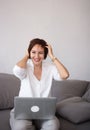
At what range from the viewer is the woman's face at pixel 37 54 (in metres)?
2.11

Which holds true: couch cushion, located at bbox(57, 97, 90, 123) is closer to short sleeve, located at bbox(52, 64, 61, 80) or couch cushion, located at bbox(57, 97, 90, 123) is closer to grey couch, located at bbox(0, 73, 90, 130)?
grey couch, located at bbox(0, 73, 90, 130)

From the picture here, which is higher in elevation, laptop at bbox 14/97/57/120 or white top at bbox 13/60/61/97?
white top at bbox 13/60/61/97

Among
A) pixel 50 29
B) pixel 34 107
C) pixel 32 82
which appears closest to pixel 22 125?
pixel 34 107

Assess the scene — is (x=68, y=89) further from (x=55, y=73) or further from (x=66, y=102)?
(x=55, y=73)

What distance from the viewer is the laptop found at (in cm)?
183

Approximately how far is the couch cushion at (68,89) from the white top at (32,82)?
669mm

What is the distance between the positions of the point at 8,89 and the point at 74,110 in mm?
848

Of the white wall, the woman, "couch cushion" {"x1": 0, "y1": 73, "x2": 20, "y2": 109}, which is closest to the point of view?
the woman

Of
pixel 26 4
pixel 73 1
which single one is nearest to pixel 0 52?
pixel 26 4

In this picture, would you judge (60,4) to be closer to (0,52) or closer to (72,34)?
(72,34)

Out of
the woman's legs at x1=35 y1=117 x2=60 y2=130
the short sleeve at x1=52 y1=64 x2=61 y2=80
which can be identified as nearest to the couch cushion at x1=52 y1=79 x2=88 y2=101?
the short sleeve at x1=52 y1=64 x2=61 y2=80

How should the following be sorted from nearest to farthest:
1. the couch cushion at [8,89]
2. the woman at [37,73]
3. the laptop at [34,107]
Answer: the laptop at [34,107] < the woman at [37,73] < the couch cushion at [8,89]

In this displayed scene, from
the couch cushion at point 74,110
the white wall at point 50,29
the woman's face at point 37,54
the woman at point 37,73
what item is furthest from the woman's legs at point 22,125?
the white wall at point 50,29

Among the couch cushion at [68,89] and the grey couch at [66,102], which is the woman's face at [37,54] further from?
the couch cushion at [68,89]
